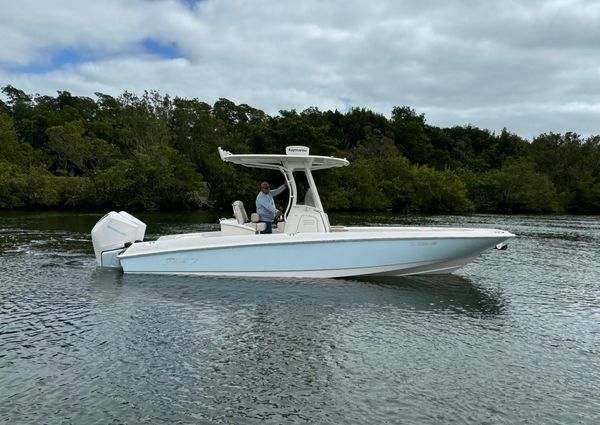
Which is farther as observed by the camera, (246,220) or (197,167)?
(197,167)

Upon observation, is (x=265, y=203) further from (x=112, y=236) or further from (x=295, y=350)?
(x=295, y=350)

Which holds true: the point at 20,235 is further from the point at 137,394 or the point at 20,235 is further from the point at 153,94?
the point at 153,94

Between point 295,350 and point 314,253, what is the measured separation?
15.5 feet

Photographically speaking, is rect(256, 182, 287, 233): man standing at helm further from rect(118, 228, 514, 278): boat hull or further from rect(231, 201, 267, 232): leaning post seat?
rect(118, 228, 514, 278): boat hull

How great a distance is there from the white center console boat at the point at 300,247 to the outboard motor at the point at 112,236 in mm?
29

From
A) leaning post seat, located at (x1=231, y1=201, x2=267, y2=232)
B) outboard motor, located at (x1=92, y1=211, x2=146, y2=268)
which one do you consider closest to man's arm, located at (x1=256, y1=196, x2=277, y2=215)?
leaning post seat, located at (x1=231, y1=201, x2=267, y2=232)

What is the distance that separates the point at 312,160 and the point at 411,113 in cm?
9897

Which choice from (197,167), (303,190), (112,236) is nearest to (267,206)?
(303,190)

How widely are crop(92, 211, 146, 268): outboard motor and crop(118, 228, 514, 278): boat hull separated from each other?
2.61ft

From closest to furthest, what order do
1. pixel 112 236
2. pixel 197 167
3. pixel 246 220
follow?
1. pixel 246 220
2. pixel 112 236
3. pixel 197 167

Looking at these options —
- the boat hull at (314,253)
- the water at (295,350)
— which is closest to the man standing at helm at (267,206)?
the boat hull at (314,253)

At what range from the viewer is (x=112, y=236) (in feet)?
45.4

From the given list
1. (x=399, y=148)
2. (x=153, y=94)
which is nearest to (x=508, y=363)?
(x=153, y=94)

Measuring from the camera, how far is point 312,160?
13438mm
